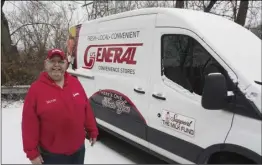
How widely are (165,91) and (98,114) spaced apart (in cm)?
193

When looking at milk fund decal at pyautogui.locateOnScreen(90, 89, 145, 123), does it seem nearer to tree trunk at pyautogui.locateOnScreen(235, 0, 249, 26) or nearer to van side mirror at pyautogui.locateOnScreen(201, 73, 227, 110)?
van side mirror at pyautogui.locateOnScreen(201, 73, 227, 110)

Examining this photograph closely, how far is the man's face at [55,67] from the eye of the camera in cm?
266

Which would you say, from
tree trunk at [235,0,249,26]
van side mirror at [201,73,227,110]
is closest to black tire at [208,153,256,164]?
van side mirror at [201,73,227,110]

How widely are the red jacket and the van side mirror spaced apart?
44.9 inches

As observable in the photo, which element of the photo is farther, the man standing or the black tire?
the black tire

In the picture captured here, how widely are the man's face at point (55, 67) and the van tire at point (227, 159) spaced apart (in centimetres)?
175

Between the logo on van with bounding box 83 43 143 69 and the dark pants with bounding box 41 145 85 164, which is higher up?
the logo on van with bounding box 83 43 143 69

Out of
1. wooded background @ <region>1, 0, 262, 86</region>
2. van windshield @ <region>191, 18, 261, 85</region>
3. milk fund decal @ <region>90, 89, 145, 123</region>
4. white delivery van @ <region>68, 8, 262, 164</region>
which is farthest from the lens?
wooded background @ <region>1, 0, 262, 86</region>

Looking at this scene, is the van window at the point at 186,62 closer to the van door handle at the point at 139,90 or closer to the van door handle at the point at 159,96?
the van door handle at the point at 159,96

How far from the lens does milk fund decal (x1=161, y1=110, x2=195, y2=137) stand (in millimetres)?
3343

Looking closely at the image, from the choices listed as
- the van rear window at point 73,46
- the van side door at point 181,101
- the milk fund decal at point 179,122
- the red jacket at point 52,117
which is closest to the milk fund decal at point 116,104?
the van side door at point 181,101

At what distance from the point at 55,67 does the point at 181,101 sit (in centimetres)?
149

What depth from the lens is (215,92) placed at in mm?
2756

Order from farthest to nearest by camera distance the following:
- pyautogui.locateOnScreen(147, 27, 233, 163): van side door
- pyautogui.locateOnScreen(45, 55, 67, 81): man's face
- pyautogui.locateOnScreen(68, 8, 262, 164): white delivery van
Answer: pyautogui.locateOnScreen(147, 27, 233, 163): van side door
pyautogui.locateOnScreen(68, 8, 262, 164): white delivery van
pyautogui.locateOnScreen(45, 55, 67, 81): man's face
